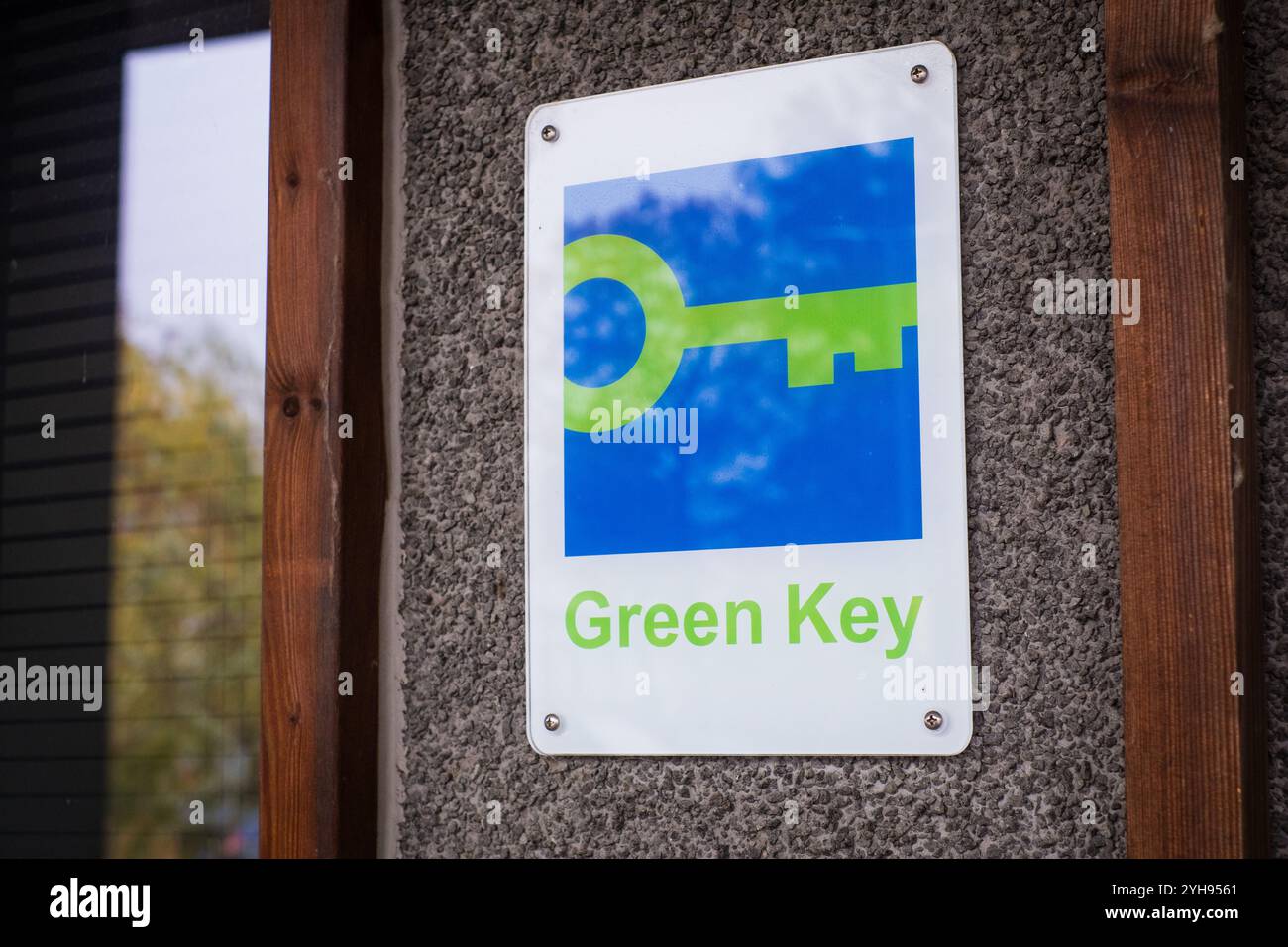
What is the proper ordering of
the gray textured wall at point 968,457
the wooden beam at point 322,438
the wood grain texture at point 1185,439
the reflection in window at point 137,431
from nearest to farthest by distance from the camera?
the wood grain texture at point 1185,439 → the gray textured wall at point 968,457 → the wooden beam at point 322,438 → the reflection in window at point 137,431

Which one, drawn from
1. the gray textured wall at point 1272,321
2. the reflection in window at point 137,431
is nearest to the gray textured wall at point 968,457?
the gray textured wall at point 1272,321

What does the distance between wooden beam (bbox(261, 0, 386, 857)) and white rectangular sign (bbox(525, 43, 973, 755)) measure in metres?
0.21

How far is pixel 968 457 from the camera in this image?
133 cm

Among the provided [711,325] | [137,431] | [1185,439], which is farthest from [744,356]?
[137,431]

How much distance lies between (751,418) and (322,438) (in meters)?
0.52

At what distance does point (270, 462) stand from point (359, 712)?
32 centimetres

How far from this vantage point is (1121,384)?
1.24m

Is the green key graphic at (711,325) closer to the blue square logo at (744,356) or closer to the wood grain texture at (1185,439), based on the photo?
the blue square logo at (744,356)

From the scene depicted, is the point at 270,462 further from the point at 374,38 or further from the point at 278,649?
the point at 374,38

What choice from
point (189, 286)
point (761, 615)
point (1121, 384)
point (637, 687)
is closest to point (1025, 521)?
point (1121, 384)

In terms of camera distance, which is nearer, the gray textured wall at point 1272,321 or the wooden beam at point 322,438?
the gray textured wall at point 1272,321

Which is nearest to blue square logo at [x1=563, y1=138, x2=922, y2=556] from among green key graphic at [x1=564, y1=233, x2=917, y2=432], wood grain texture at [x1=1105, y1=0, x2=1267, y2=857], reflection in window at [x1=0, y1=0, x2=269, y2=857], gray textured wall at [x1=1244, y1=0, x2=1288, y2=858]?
green key graphic at [x1=564, y1=233, x2=917, y2=432]

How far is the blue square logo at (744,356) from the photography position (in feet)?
4.46

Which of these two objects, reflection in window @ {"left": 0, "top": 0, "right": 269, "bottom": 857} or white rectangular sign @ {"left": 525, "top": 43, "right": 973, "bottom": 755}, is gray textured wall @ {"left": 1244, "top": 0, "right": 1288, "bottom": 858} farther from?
reflection in window @ {"left": 0, "top": 0, "right": 269, "bottom": 857}
